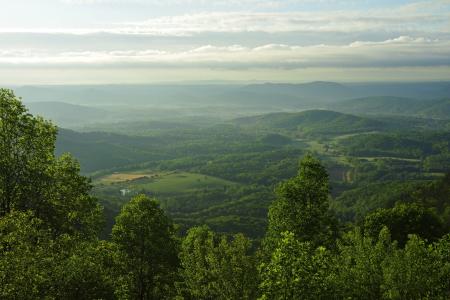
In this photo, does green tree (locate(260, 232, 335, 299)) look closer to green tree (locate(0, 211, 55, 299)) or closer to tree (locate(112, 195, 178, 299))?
green tree (locate(0, 211, 55, 299))

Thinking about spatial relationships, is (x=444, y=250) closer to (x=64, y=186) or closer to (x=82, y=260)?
(x=82, y=260)

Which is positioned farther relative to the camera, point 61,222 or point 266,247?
point 266,247

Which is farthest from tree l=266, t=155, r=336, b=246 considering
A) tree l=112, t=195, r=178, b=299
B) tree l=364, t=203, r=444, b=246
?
tree l=364, t=203, r=444, b=246

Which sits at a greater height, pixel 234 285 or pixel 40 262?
pixel 40 262

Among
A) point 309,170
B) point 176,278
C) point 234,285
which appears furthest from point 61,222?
point 309,170

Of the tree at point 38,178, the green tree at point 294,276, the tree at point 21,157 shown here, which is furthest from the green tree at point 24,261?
the green tree at point 294,276

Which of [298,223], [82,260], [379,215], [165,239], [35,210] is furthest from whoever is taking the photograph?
[379,215]
